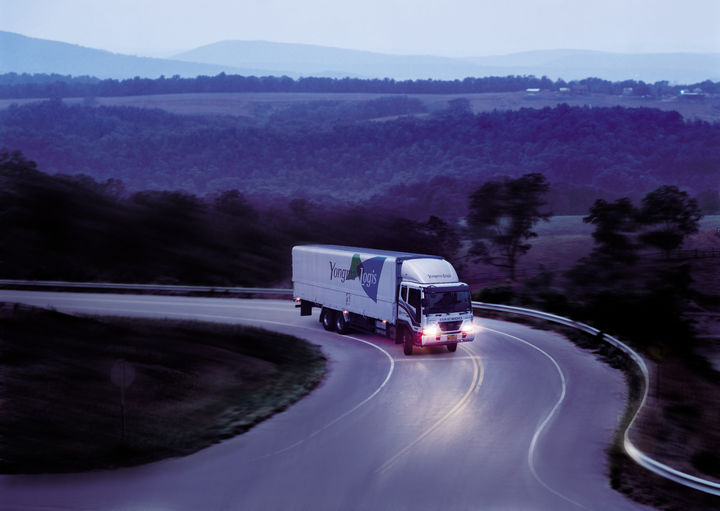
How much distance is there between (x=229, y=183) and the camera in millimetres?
150875

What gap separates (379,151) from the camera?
17050 centimetres

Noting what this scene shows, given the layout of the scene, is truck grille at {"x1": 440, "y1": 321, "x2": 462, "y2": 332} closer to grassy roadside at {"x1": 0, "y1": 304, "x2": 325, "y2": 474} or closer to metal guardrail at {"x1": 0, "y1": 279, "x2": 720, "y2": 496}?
grassy roadside at {"x1": 0, "y1": 304, "x2": 325, "y2": 474}

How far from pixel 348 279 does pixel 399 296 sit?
3.77 meters

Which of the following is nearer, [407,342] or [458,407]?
[458,407]

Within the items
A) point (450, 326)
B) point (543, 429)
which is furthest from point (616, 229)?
point (543, 429)

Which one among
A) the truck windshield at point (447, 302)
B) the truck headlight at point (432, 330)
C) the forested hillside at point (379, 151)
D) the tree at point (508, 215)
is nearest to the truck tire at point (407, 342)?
the truck headlight at point (432, 330)

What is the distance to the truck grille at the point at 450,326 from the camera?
29106 millimetres

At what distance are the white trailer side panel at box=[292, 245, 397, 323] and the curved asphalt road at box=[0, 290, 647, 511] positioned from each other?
2.32m

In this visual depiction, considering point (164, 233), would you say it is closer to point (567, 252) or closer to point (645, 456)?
point (567, 252)

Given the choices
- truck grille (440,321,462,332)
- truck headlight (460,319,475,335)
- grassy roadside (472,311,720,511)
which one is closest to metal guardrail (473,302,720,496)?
grassy roadside (472,311,720,511)

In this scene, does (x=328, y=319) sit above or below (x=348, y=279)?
below

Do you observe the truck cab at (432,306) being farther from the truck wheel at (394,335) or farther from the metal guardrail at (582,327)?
the metal guardrail at (582,327)

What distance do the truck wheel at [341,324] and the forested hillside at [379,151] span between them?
311 feet

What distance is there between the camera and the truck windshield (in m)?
28.7
